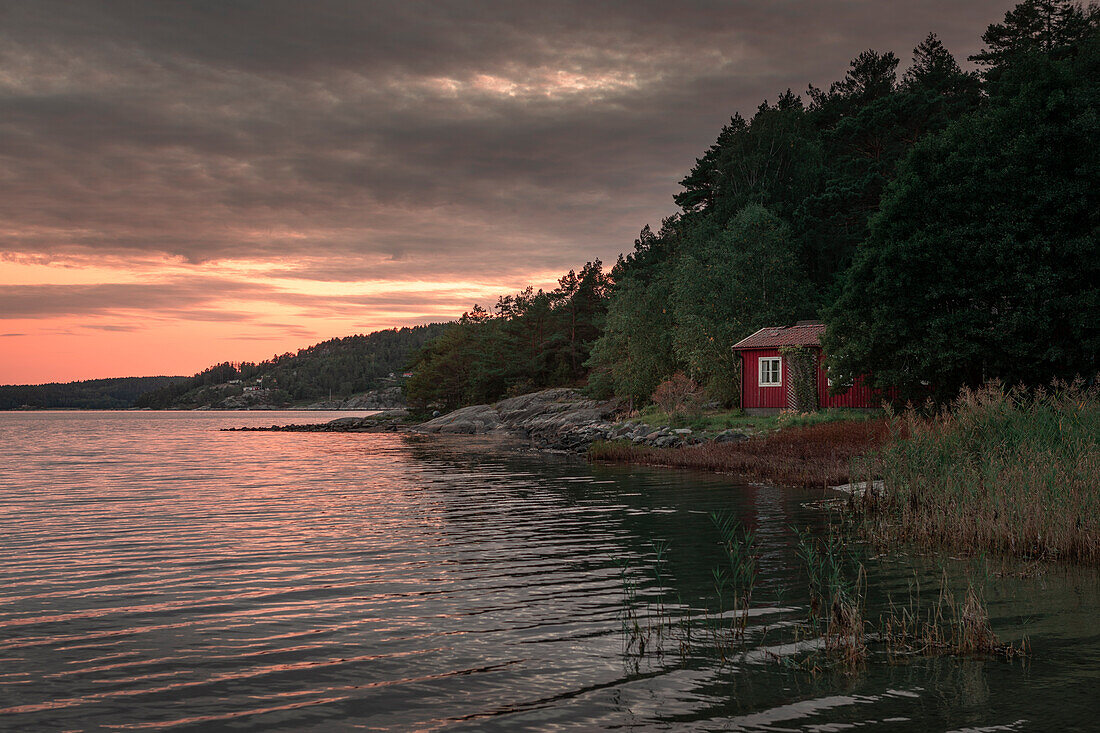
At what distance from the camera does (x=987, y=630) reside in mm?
8359

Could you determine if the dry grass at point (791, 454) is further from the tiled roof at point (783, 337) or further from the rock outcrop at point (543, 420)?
the rock outcrop at point (543, 420)

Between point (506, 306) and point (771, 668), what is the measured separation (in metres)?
105

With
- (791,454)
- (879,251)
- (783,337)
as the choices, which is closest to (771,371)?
(783,337)

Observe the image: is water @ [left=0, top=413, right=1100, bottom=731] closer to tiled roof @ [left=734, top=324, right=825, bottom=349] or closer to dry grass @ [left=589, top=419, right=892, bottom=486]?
dry grass @ [left=589, top=419, right=892, bottom=486]

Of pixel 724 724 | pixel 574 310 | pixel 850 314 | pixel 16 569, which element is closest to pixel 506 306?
pixel 574 310

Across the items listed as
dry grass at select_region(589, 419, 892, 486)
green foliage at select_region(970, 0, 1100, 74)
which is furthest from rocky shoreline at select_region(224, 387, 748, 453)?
green foliage at select_region(970, 0, 1100, 74)

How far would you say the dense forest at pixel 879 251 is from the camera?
2917cm

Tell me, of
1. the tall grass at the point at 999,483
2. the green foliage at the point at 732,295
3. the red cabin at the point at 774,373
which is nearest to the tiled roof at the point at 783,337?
the red cabin at the point at 774,373

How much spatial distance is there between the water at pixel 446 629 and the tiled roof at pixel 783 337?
23.4 meters

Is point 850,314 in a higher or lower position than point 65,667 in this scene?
higher

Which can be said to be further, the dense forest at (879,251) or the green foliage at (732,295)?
the green foliage at (732,295)

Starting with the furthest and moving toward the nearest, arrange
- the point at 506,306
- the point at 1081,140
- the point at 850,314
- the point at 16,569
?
1. the point at 506,306
2. the point at 850,314
3. the point at 1081,140
4. the point at 16,569

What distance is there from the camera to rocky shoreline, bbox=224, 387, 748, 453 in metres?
41.2

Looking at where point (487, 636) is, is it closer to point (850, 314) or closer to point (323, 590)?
point (323, 590)
